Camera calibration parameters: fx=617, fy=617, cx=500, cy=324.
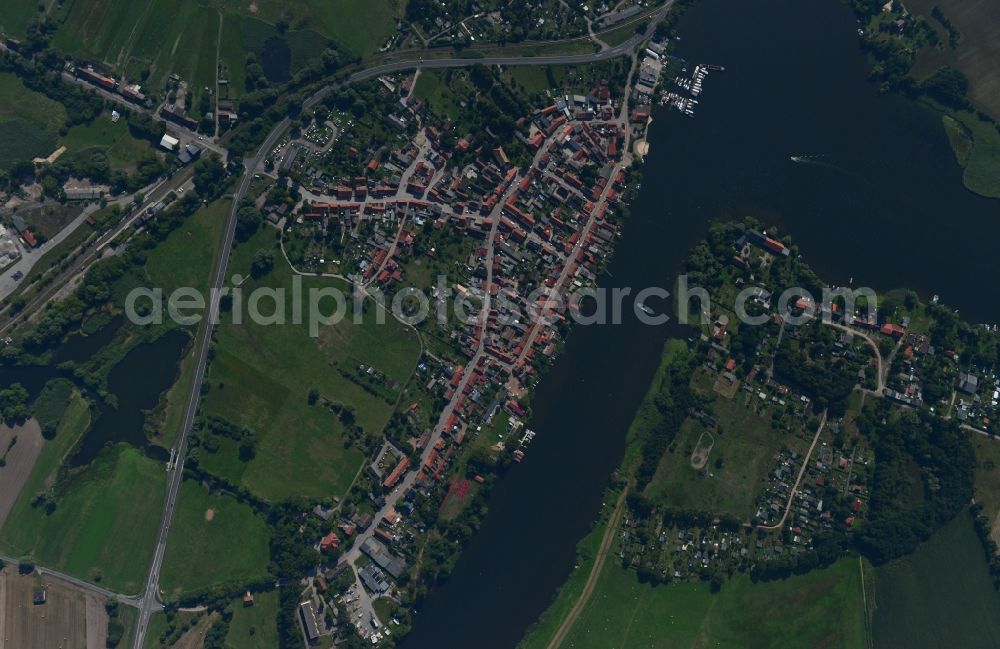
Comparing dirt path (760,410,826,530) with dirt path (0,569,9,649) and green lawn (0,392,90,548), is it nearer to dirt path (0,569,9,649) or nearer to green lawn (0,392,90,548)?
green lawn (0,392,90,548)

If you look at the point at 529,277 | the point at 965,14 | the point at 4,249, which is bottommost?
the point at 4,249

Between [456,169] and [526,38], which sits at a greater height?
[526,38]

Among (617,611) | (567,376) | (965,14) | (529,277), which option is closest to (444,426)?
(567,376)

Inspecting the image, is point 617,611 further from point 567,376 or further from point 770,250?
point 770,250

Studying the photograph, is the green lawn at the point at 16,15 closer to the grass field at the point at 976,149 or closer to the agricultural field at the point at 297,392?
the agricultural field at the point at 297,392

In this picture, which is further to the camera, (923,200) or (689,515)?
(923,200)
